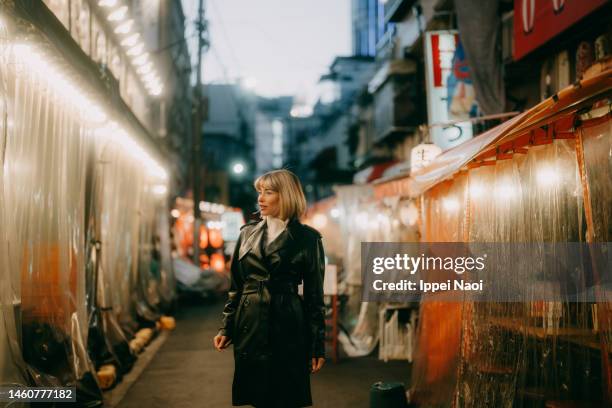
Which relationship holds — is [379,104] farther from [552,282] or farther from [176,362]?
[552,282]

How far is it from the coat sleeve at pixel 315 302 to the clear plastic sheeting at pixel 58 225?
3099 mm

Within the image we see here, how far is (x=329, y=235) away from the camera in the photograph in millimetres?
23688

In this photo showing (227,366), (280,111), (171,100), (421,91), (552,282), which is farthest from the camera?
(280,111)

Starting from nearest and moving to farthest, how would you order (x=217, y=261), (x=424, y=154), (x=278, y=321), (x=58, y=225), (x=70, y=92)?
(x=278, y=321) → (x=58, y=225) → (x=70, y=92) → (x=424, y=154) → (x=217, y=261)

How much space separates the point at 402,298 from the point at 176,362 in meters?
4.87

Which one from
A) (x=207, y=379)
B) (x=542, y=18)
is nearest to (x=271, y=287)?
(x=207, y=379)

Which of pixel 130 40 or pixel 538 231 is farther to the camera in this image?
pixel 130 40

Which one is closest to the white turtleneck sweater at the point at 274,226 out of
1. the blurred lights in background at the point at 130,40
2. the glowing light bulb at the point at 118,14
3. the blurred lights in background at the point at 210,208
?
the blurred lights in background at the point at 130,40

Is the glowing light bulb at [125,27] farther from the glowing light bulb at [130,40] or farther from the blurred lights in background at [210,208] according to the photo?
the blurred lights in background at [210,208]

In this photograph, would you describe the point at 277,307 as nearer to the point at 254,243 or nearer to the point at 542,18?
the point at 254,243

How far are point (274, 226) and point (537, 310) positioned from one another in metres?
2.73

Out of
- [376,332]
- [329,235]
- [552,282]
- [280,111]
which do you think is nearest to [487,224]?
[552,282]

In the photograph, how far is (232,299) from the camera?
4.57 metres

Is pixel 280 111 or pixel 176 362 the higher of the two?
pixel 280 111
